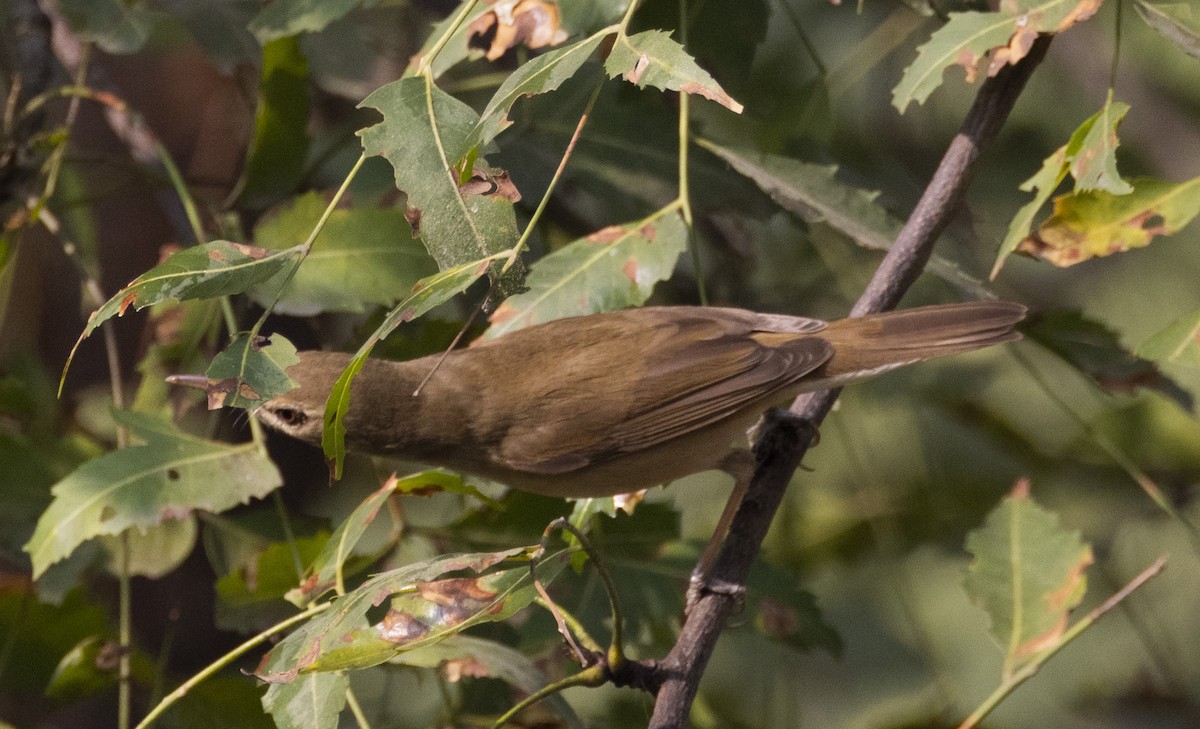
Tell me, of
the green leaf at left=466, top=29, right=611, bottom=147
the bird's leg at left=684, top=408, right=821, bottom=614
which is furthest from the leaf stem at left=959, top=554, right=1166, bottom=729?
the green leaf at left=466, top=29, right=611, bottom=147

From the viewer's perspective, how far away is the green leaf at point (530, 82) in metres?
1.71

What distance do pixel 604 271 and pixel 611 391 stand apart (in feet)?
1.46

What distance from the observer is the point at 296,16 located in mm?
2654

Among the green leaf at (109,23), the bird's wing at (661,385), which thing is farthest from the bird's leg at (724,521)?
the green leaf at (109,23)

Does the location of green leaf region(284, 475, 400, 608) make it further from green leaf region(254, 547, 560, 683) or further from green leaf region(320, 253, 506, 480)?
green leaf region(320, 253, 506, 480)

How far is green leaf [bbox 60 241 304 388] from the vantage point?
5.34 ft

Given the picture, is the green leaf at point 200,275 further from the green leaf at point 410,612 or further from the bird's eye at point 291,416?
the bird's eye at point 291,416

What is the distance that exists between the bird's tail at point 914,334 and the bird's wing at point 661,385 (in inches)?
2.1

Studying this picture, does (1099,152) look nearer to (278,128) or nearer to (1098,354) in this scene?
(1098,354)

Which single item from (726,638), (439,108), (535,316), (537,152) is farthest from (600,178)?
(726,638)

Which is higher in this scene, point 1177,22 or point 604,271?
point 1177,22

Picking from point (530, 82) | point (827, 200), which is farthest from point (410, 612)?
point (827, 200)

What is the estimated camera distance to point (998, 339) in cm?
260

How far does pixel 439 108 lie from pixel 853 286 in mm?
2175
